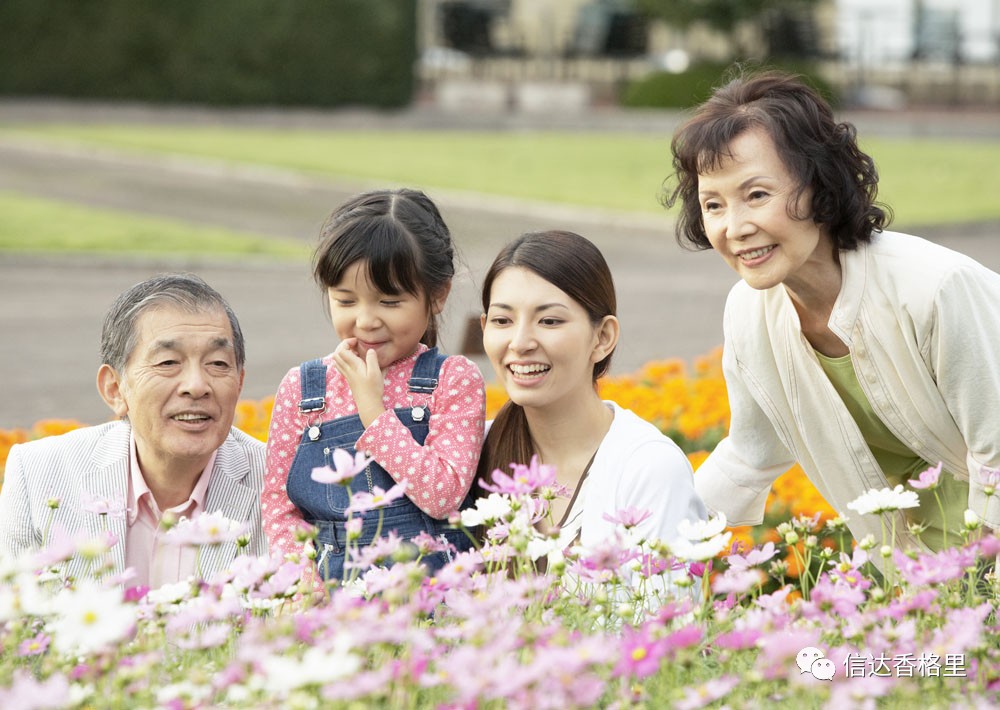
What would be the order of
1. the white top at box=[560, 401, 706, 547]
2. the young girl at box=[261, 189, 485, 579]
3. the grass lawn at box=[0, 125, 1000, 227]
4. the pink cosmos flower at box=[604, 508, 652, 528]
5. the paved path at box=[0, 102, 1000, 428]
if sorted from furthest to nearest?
the grass lawn at box=[0, 125, 1000, 227], the paved path at box=[0, 102, 1000, 428], the young girl at box=[261, 189, 485, 579], the white top at box=[560, 401, 706, 547], the pink cosmos flower at box=[604, 508, 652, 528]

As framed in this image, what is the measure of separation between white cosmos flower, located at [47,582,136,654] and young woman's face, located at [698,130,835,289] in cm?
162

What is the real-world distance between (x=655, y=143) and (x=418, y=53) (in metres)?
6.41

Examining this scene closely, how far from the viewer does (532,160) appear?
64.0 feet

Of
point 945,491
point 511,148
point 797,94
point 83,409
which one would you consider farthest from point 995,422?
point 511,148

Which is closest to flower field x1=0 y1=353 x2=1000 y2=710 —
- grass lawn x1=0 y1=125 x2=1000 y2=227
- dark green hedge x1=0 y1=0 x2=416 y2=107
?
grass lawn x1=0 y1=125 x2=1000 y2=227

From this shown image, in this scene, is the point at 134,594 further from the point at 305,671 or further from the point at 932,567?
the point at 932,567

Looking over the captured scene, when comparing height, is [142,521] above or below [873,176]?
below

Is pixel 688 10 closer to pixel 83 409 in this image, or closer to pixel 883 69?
pixel 883 69

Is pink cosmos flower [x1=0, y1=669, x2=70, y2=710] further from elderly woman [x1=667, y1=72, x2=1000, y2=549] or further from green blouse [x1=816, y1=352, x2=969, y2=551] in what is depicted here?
green blouse [x1=816, y1=352, x2=969, y2=551]

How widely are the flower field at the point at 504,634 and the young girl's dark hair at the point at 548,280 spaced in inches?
23.1

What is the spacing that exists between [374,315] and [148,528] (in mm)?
718

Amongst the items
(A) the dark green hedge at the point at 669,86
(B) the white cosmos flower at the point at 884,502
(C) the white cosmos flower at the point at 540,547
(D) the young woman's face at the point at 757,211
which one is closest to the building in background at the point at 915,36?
(A) the dark green hedge at the point at 669,86

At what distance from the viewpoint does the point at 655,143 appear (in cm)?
2167

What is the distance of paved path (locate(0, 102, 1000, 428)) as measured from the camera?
8.11 m
